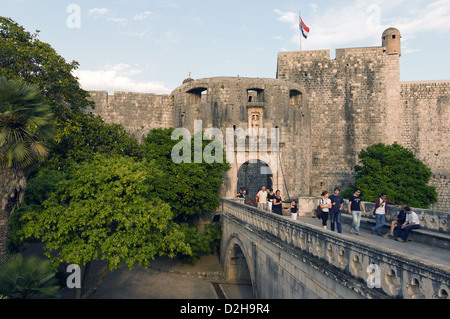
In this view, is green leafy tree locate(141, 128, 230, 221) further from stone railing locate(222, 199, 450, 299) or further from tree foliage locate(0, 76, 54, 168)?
stone railing locate(222, 199, 450, 299)

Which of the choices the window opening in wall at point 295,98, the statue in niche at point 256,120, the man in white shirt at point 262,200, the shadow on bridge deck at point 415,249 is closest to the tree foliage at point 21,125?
the man in white shirt at point 262,200

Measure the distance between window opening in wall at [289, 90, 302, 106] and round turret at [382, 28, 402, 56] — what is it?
11.3m

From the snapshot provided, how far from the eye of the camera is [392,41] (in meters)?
33.0

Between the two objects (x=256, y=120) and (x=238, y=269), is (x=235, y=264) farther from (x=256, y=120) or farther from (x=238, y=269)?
(x=256, y=120)

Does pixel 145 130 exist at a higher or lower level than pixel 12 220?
higher

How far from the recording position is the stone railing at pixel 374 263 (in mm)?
5227

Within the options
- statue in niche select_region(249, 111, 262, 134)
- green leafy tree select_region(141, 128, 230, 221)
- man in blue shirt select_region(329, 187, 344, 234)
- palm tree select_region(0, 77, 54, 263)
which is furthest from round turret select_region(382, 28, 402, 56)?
palm tree select_region(0, 77, 54, 263)

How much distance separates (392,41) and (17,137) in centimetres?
3301

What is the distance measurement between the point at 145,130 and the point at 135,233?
15.6 meters

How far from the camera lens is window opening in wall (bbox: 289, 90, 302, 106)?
2842cm

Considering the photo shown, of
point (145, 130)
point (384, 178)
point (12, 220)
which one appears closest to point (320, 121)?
point (384, 178)

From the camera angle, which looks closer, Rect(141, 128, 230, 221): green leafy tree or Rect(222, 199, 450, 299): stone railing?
Rect(222, 199, 450, 299): stone railing

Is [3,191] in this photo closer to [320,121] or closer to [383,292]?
[383,292]

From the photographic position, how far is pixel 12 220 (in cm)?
1524
